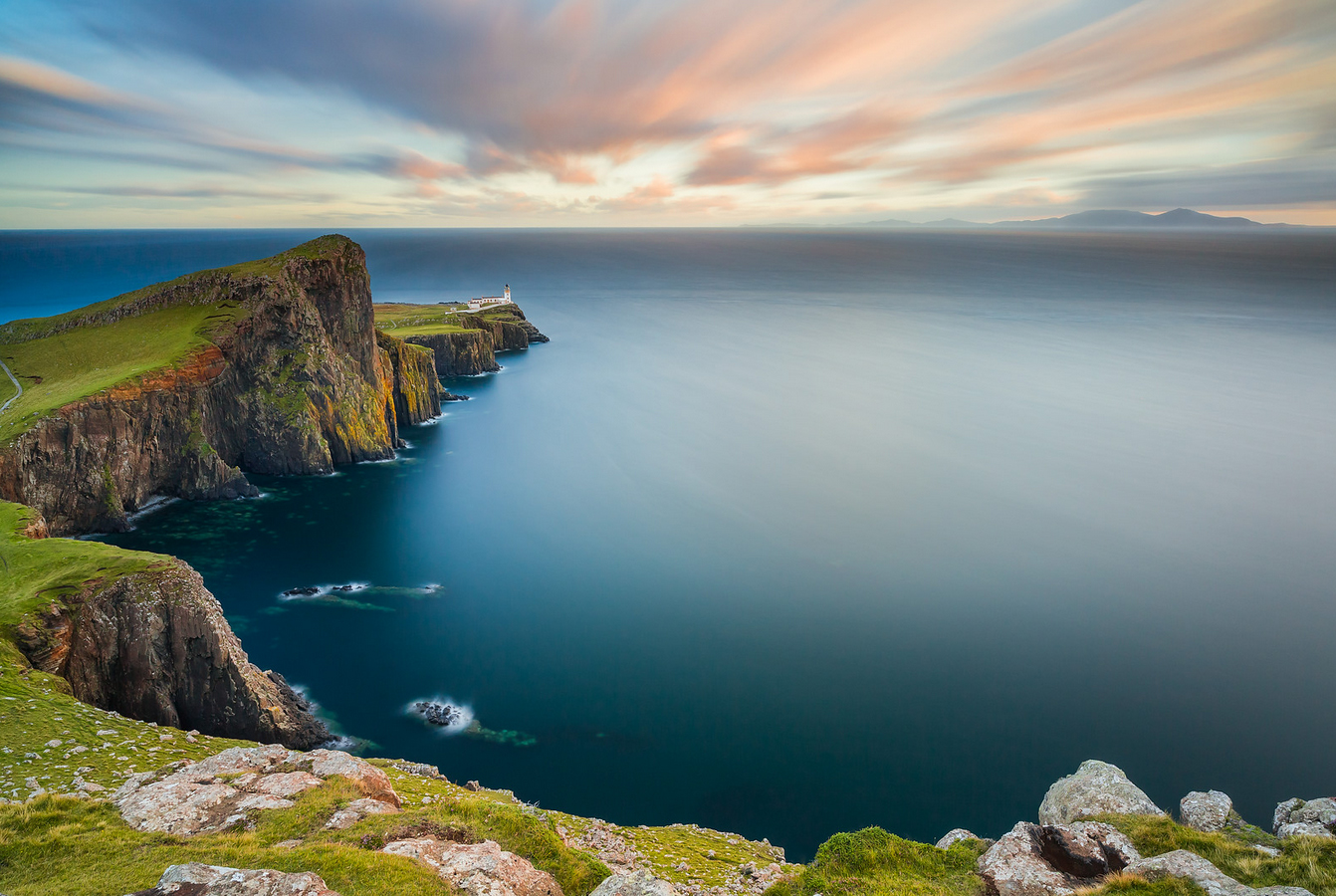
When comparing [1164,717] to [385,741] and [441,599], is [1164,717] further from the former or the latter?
[441,599]

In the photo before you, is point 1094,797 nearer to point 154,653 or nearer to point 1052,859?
point 1052,859

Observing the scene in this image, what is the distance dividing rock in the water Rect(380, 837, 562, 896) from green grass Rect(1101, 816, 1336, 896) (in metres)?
16.5

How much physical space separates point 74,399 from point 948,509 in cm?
8936

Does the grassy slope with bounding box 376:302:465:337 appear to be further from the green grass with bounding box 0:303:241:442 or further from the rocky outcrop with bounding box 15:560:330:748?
the rocky outcrop with bounding box 15:560:330:748

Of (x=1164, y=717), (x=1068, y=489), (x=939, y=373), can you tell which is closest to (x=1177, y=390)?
(x=939, y=373)

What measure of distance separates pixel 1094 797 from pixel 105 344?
99.3 meters

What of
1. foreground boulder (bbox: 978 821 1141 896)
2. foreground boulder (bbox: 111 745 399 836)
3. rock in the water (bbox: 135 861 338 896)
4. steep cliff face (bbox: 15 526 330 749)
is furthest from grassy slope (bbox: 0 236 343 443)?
foreground boulder (bbox: 978 821 1141 896)

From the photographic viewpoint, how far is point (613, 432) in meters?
98.7

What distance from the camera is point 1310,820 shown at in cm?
1647

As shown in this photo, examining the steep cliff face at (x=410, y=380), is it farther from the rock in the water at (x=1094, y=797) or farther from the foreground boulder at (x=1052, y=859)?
the foreground boulder at (x=1052, y=859)

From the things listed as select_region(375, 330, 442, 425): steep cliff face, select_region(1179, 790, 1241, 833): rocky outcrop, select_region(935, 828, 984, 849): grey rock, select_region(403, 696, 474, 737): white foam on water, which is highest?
select_region(375, 330, 442, 425): steep cliff face

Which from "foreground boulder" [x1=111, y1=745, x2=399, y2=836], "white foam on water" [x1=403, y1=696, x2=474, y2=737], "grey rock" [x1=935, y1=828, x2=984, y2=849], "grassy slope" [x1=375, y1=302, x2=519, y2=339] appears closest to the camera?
"foreground boulder" [x1=111, y1=745, x2=399, y2=836]

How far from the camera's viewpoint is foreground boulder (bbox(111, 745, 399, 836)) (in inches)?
669

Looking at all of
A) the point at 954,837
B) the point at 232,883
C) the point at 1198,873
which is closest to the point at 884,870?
the point at 954,837
